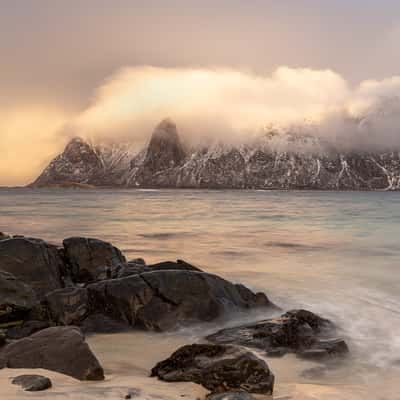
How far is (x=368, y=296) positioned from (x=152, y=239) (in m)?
18.2

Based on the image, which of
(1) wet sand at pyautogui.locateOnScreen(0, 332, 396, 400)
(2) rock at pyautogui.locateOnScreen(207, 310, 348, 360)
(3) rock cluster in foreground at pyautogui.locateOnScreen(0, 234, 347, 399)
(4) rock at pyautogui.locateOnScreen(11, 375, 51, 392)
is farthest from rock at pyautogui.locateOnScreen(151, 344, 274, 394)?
(2) rock at pyautogui.locateOnScreen(207, 310, 348, 360)

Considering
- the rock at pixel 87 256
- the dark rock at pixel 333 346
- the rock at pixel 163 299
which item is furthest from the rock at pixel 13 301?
the dark rock at pixel 333 346

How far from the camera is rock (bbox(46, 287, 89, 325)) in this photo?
1014cm

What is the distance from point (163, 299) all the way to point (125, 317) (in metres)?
0.91

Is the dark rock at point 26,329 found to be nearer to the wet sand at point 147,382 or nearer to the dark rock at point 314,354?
the wet sand at point 147,382

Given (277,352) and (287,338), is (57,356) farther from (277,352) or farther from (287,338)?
(287,338)

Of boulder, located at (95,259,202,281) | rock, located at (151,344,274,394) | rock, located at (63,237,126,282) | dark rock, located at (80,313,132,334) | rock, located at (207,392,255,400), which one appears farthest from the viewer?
rock, located at (63,237,126,282)

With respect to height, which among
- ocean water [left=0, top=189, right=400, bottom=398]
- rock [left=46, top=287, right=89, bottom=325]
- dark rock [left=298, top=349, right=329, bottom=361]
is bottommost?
ocean water [left=0, top=189, right=400, bottom=398]

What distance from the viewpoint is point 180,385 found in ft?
21.4

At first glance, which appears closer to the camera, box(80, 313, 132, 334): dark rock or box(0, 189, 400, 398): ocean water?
box(0, 189, 400, 398): ocean water

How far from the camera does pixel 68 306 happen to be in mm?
10359

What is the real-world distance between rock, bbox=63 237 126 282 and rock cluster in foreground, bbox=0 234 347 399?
3cm

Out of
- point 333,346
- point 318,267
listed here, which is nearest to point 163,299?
point 333,346

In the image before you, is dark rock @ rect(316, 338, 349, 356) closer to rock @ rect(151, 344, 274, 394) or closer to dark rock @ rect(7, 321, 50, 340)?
rock @ rect(151, 344, 274, 394)
